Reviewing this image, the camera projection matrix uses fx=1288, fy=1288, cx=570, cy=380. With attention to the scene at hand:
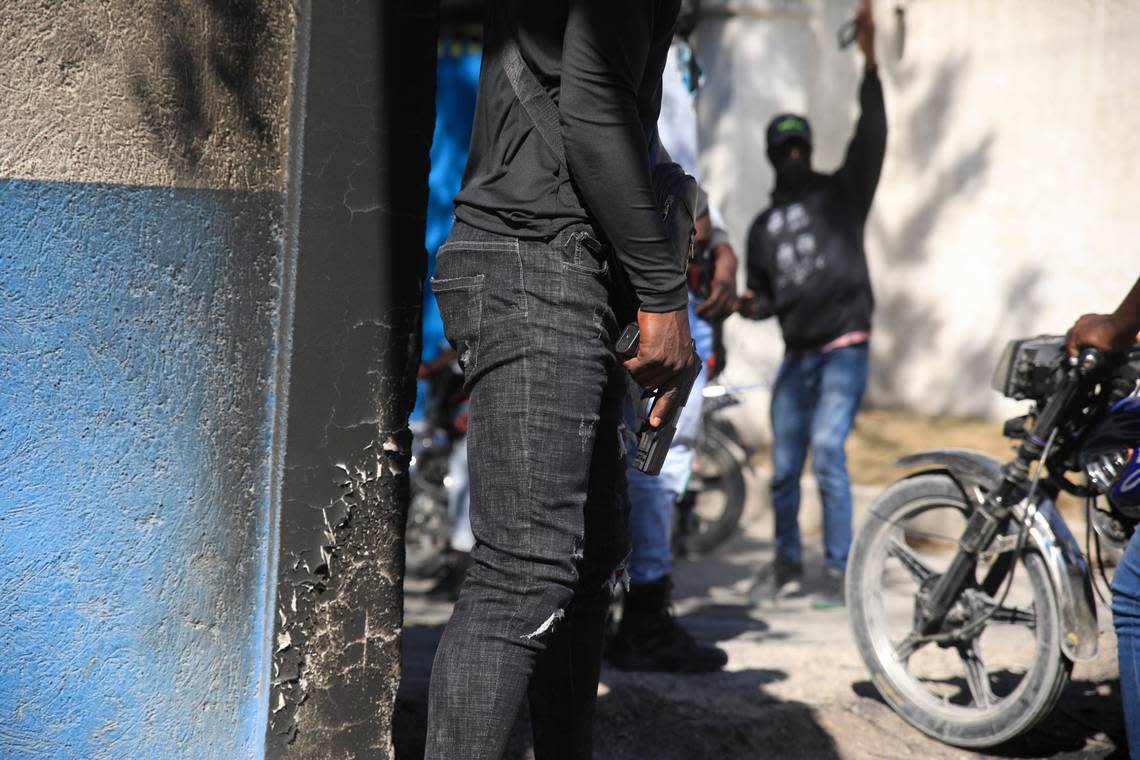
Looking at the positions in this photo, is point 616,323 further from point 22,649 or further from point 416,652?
point 416,652

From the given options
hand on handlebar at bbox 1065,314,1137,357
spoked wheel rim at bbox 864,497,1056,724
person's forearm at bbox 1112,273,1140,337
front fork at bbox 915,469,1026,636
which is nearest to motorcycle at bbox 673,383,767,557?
spoked wheel rim at bbox 864,497,1056,724

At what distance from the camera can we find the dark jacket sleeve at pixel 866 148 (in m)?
5.89

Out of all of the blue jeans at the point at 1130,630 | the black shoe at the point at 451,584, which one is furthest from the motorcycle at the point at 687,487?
the blue jeans at the point at 1130,630

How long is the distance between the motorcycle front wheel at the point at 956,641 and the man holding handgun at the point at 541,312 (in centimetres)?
151

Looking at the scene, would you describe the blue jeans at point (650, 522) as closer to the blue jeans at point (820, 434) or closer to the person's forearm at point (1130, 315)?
the person's forearm at point (1130, 315)

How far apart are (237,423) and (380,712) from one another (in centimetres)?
68

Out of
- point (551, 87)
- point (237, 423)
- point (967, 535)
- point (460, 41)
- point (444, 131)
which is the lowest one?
point (967, 535)

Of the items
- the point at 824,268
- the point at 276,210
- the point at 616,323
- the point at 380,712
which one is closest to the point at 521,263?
the point at 616,323

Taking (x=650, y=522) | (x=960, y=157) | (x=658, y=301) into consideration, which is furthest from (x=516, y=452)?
(x=960, y=157)

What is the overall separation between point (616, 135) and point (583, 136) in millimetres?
55

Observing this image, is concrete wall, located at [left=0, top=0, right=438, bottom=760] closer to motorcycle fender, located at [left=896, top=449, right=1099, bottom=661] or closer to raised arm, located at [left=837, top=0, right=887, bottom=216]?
motorcycle fender, located at [left=896, top=449, right=1099, bottom=661]

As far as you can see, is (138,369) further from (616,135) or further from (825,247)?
(825,247)

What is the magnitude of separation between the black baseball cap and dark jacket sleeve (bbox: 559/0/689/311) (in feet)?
13.5

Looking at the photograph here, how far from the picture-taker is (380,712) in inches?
107
